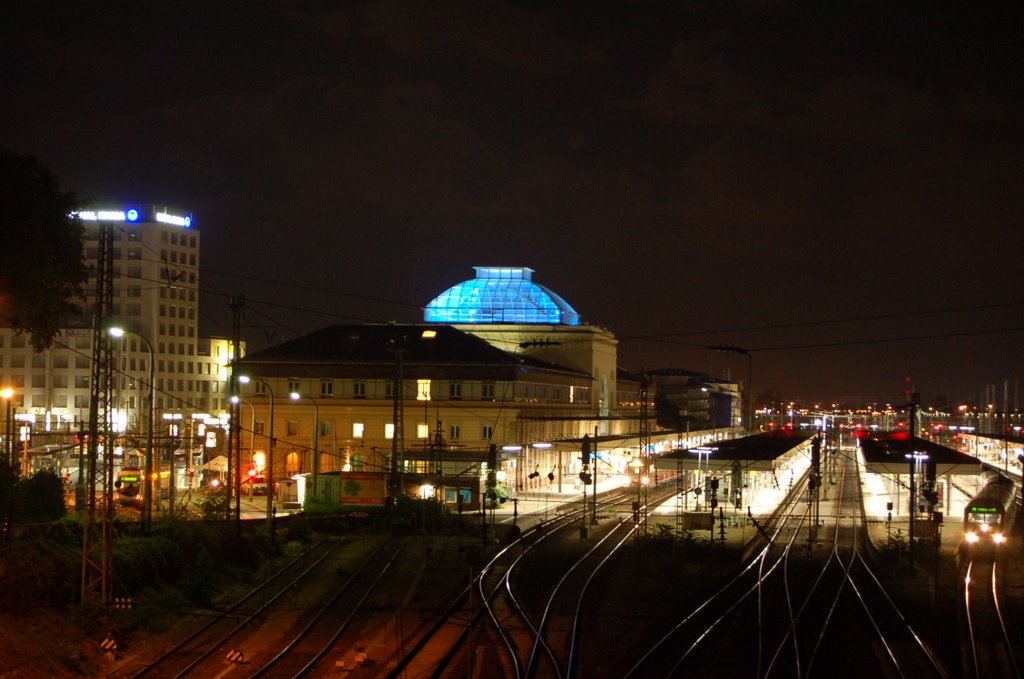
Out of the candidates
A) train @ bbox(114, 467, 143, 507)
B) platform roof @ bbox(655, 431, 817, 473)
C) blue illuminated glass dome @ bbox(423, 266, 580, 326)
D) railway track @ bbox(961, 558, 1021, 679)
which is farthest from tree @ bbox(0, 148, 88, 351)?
blue illuminated glass dome @ bbox(423, 266, 580, 326)

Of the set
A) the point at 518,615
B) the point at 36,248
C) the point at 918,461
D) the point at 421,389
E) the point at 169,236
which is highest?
the point at 169,236

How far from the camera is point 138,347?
69.6 meters

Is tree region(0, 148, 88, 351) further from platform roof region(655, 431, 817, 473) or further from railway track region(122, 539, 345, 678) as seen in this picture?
platform roof region(655, 431, 817, 473)

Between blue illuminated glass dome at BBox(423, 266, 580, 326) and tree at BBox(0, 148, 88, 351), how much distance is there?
149ft

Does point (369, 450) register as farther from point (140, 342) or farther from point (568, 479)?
point (140, 342)

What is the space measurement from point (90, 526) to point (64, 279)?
5083mm

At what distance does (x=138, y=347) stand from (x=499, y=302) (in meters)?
23.0

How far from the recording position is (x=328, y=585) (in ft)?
78.0

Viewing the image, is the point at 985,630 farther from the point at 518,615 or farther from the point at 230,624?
the point at 230,624

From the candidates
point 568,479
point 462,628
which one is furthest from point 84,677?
point 568,479

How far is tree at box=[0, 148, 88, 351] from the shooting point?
19239mm

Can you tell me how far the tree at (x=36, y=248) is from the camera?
19.2 meters

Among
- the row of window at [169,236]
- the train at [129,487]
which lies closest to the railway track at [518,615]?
the train at [129,487]

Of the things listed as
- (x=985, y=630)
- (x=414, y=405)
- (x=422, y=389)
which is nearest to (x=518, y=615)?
(x=985, y=630)
